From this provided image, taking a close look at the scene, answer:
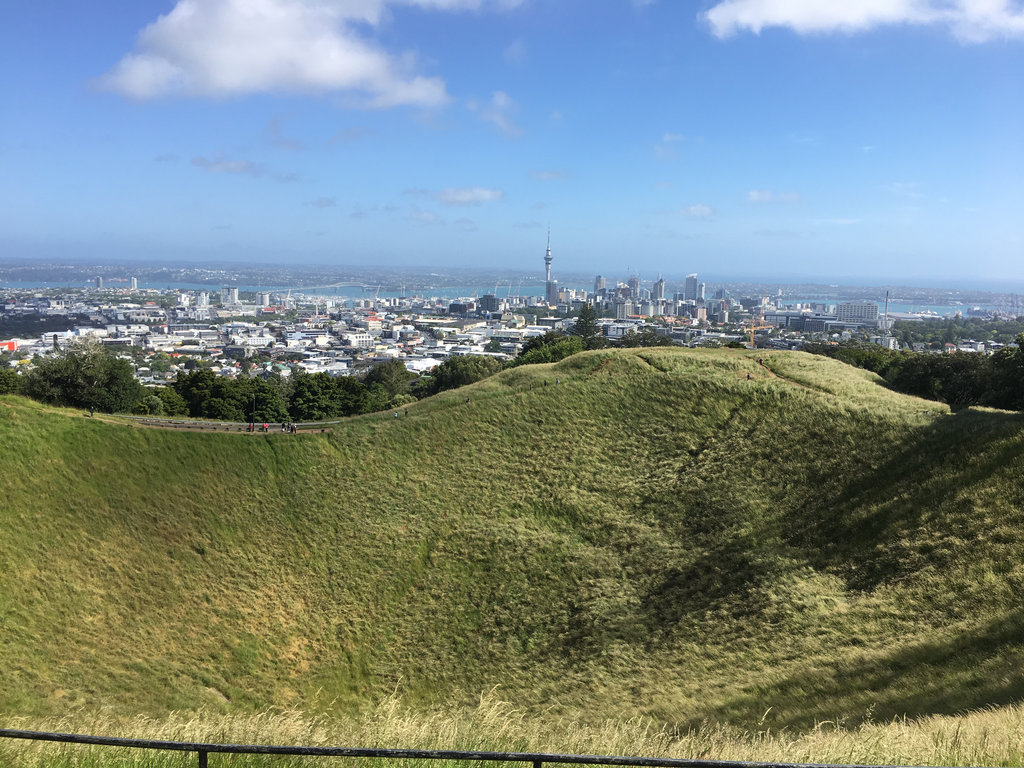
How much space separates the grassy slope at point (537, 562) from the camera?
561 inches

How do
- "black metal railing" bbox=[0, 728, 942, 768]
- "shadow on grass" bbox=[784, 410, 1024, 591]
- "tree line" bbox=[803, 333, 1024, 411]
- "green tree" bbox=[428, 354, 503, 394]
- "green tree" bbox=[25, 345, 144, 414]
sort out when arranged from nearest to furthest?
"black metal railing" bbox=[0, 728, 942, 768] < "shadow on grass" bbox=[784, 410, 1024, 591] < "green tree" bbox=[25, 345, 144, 414] < "tree line" bbox=[803, 333, 1024, 411] < "green tree" bbox=[428, 354, 503, 394]

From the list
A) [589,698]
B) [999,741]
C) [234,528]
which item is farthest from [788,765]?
[234,528]

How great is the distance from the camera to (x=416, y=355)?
12419 cm

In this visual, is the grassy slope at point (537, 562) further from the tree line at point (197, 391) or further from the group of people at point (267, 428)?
the tree line at point (197, 391)

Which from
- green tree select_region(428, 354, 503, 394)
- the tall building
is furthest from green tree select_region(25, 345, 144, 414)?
the tall building

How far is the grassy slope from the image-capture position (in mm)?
14258

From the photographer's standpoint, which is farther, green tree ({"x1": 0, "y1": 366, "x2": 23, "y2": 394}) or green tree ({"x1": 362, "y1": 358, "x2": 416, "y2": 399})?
green tree ({"x1": 362, "y1": 358, "x2": 416, "y2": 399})

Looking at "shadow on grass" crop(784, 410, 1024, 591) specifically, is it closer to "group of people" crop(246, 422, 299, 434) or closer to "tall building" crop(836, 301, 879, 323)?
"group of people" crop(246, 422, 299, 434)

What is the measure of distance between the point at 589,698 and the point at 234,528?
12.9m

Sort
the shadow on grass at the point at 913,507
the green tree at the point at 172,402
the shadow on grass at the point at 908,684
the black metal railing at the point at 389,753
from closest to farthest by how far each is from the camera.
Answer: the black metal railing at the point at 389,753, the shadow on grass at the point at 908,684, the shadow on grass at the point at 913,507, the green tree at the point at 172,402

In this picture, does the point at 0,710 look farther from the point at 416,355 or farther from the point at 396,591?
the point at 416,355

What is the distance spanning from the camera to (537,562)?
20.0 metres

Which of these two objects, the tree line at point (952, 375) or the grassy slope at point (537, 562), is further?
the tree line at point (952, 375)

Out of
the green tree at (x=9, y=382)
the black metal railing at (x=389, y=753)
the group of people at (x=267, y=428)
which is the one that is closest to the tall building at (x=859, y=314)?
the group of people at (x=267, y=428)
